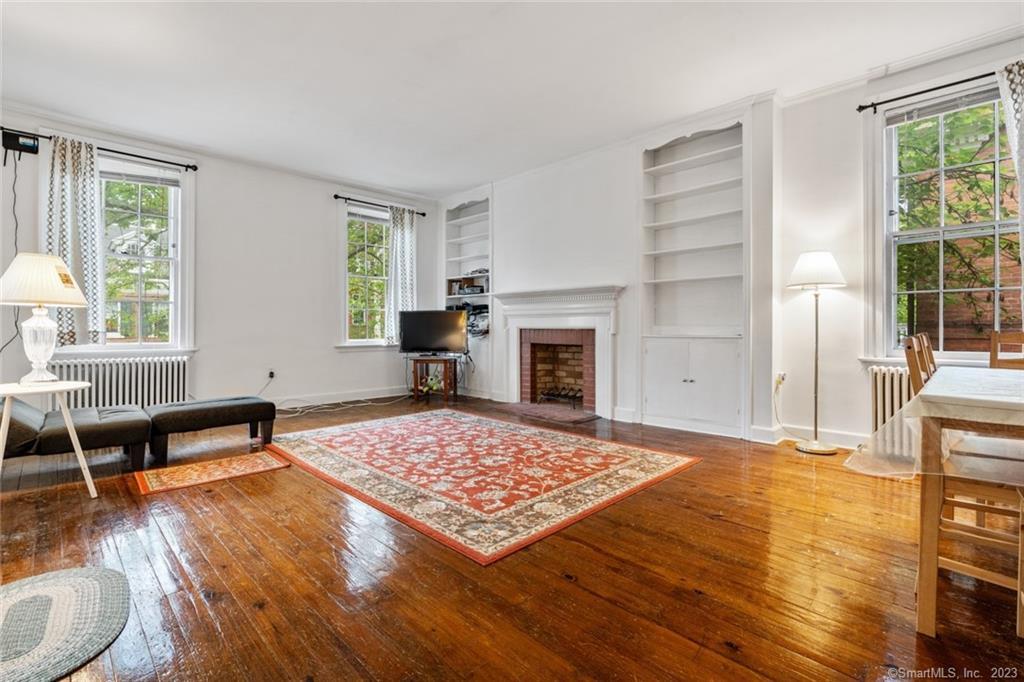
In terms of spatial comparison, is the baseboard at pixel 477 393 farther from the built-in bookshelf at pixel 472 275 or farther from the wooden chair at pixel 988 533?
the wooden chair at pixel 988 533

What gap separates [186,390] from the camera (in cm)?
468

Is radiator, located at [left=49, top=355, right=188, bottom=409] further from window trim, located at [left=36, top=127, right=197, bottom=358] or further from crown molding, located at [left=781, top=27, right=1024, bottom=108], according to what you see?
crown molding, located at [left=781, top=27, right=1024, bottom=108]

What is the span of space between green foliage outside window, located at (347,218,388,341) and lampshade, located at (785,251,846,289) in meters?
4.91

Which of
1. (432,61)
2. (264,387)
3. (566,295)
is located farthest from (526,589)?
(264,387)

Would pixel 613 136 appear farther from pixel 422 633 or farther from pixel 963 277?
pixel 422 633

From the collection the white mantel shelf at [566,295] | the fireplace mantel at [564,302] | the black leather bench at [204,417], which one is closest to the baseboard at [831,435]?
the fireplace mantel at [564,302]

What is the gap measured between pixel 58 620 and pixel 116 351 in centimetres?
372

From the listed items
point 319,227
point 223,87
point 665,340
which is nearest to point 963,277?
point 665,340

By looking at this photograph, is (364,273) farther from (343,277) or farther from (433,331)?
(433,331)

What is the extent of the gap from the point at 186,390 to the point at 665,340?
482 centimetres

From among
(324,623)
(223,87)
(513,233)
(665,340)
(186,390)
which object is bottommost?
(324,623)

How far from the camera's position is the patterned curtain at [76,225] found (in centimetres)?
404

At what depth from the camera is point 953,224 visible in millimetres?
3314

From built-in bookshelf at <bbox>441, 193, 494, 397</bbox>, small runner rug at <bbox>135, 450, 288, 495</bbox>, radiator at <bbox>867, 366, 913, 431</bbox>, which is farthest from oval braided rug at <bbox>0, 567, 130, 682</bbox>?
built-in bookshelf at <bbox>441, 193, 494, 397</bbox>
